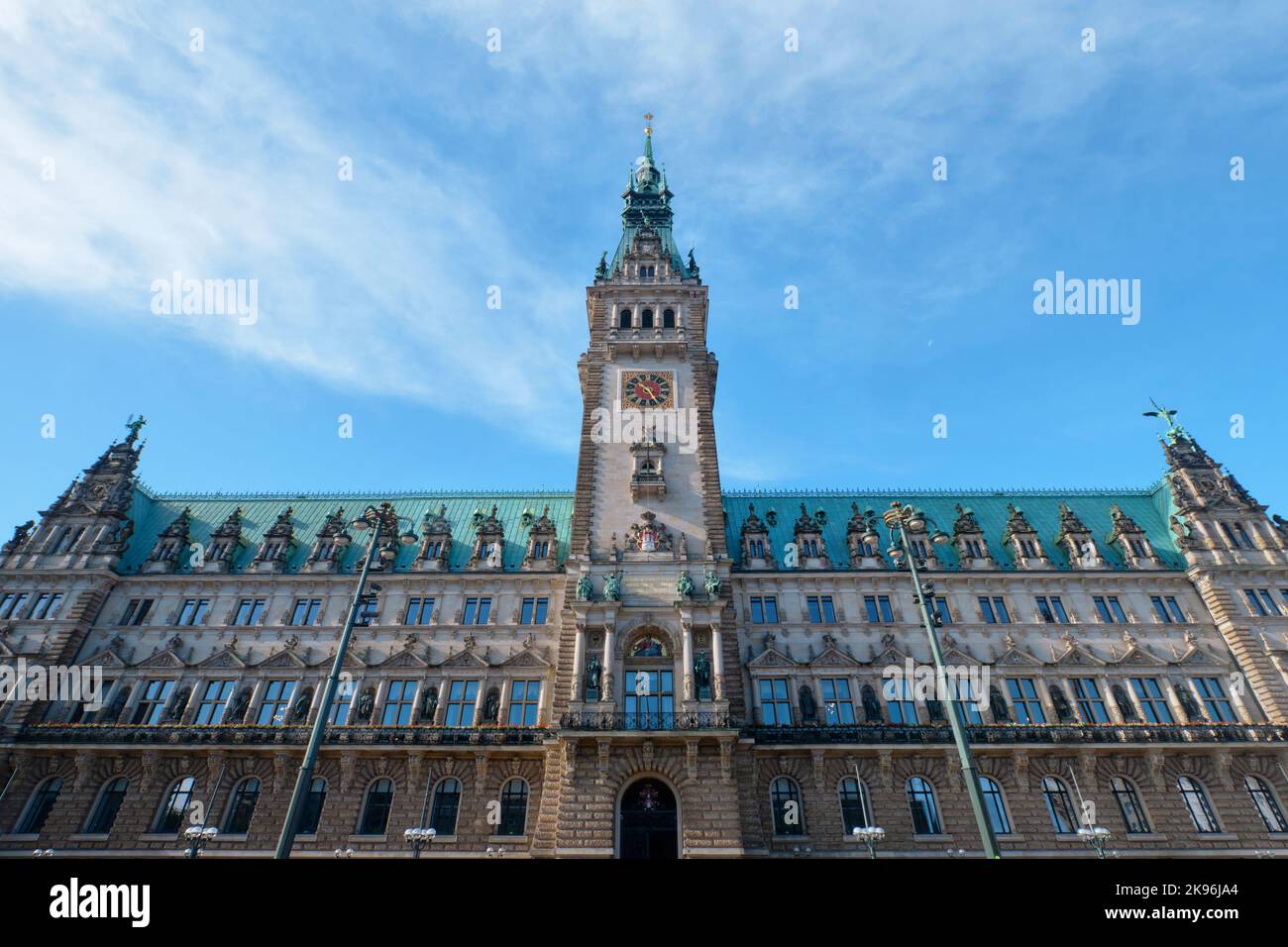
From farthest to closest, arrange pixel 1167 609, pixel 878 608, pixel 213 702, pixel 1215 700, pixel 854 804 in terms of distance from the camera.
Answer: pixel 878 608, pixel 1167 609, pixel 213 702, pixel 1215 700, pixel 854 804

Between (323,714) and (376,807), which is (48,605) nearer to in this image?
(376,807)

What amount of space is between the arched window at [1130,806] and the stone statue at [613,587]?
27772 mm

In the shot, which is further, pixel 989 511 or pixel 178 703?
pixel 989 511

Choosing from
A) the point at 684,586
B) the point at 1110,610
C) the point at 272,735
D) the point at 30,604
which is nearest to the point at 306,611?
the point at 272,735

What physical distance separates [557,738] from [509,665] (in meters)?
6.90

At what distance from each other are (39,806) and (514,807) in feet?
83.3

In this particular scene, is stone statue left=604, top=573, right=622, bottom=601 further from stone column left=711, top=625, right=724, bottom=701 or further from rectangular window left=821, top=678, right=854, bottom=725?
rectangular window left=821, top=678, right=854, bottom=725

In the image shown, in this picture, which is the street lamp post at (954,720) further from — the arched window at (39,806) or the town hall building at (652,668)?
the arched window at (39,806)

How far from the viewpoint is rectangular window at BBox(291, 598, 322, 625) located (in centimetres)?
4225

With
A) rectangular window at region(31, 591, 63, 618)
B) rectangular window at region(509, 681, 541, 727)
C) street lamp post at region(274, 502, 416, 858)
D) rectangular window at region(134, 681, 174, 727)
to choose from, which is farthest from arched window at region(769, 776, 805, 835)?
rectangular window at region(31, 591, 63, 618)

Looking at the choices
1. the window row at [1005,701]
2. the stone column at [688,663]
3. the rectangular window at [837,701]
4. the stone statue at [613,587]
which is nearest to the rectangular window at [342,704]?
the stone statue at [613,587]

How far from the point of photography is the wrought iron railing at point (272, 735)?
36.2 metres

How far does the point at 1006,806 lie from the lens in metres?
34.6
